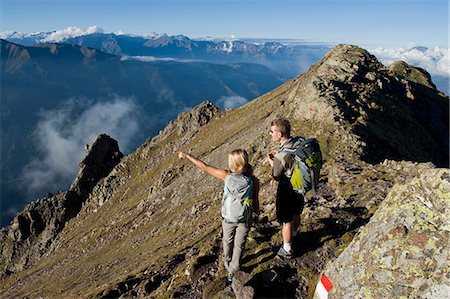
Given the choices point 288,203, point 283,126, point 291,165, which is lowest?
point 288,203

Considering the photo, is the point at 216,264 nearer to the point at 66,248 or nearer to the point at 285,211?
the point at 285,211

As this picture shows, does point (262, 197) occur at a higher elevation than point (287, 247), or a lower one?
lower

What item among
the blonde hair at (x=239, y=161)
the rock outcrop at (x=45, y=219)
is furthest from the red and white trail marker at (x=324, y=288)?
the rock outcrop at (x=45, y=219)

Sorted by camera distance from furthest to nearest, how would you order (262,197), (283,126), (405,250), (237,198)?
(262,197)
(283,126)
(237,198)
(405,250)

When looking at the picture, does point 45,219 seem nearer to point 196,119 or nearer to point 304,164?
point 196,119

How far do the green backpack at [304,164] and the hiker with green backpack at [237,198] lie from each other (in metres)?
1.42

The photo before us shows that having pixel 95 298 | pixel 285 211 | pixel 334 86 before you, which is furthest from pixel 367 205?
pixel 334 86

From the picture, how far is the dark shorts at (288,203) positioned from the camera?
1305 cm

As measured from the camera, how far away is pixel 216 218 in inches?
1115

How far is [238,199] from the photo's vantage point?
12.0m

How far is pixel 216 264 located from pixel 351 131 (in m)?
20.1

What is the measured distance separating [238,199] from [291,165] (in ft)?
7.10

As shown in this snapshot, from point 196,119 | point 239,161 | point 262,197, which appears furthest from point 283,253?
point 196,119

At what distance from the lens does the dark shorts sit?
42.8 ft
